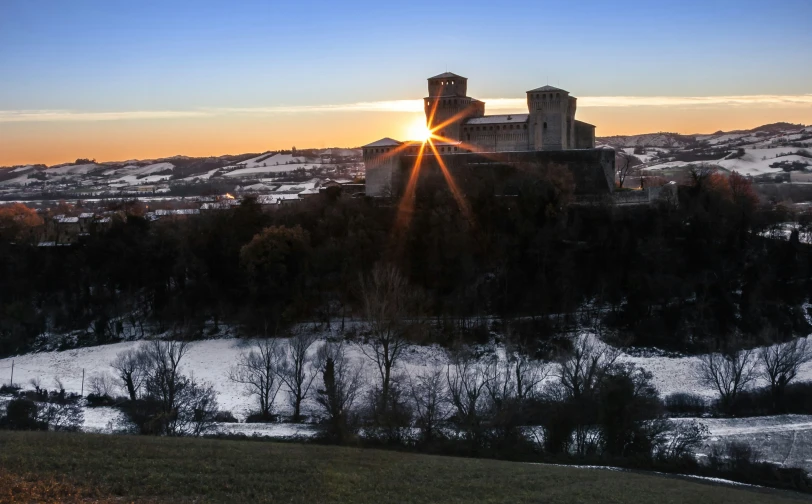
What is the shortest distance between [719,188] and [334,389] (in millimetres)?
26109

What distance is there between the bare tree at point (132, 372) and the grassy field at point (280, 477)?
1092 centimetres

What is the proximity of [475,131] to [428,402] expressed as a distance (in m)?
25.4

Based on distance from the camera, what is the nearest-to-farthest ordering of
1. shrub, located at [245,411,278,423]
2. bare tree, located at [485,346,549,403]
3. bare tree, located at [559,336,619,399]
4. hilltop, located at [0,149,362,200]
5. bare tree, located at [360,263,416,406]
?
bare tree, located at [559,336,619,399] → bare tree, located at [485,346,549,403] → shrub, located at [245,411,278,423] → bare tree, located at [360,263,416,406] → hilltop, located at [0,149,362,200]

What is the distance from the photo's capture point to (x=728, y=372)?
3034 centimetres

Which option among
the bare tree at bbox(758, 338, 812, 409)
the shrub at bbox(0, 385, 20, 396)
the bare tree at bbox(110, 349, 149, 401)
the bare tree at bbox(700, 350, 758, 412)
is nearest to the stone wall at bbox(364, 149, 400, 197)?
the bare tree at bbox(110, 349, 149, 401)

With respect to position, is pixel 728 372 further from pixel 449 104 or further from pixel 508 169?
pixel 449 104

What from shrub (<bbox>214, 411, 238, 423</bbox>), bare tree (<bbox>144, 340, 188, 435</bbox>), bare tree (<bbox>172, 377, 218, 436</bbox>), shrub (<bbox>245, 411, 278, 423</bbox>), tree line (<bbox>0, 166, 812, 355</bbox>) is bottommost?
shrub (<bbox>245, 411, 278, 423</bbox>)

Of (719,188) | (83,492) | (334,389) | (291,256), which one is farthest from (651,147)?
(83,492)

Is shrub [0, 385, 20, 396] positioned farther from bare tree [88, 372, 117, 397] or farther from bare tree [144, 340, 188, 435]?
bare tree [144, 340, 188, 435]

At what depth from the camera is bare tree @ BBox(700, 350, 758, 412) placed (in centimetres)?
2933

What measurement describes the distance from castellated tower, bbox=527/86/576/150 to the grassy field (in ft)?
97.7

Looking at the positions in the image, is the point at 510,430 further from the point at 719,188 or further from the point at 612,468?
the point at 719,188

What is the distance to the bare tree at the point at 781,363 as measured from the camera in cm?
2936

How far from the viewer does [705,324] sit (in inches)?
1417
